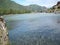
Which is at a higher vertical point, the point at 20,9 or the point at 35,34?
the point at 35,34

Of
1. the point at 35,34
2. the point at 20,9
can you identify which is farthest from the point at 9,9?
the point at 35,34

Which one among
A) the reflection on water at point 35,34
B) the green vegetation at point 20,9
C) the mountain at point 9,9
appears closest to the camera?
the reflection on water at point 35,34

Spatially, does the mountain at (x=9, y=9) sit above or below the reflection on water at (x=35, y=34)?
below

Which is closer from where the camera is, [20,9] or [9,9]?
[9,9]

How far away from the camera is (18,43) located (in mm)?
12156

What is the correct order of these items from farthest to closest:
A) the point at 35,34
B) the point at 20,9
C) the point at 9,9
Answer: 1. the point at 20,9
2. the point at 9,9
3. the point at 35,34

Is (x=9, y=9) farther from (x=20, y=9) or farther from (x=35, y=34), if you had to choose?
(x=35, y=34)

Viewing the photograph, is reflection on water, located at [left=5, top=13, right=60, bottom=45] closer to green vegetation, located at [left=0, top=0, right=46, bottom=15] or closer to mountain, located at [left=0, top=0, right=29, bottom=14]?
green vegetation, located at [left=0, top=0, right=46, bottom=15]

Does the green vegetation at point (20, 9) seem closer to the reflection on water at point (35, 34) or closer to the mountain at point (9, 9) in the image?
the mountain at point (9, 9)

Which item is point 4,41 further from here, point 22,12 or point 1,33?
point 22,12

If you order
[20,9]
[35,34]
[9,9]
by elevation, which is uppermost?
[35,34]

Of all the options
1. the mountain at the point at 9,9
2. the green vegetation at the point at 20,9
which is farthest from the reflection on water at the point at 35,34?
the mountain at the point at 9,9

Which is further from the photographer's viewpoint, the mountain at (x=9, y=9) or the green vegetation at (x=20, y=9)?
the green vegetation at (x=20, y=9)

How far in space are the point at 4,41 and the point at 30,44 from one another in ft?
10.7
